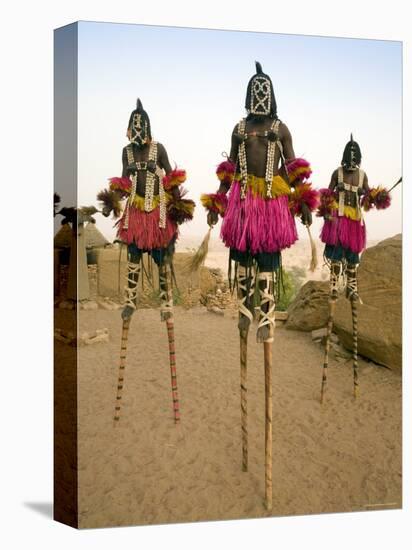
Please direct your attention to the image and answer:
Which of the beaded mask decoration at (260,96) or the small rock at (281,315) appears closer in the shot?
the beaded mask decoration at (260,96)

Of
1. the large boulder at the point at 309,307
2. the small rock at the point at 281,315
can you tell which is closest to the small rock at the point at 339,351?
the large boulder at the point at 309,307

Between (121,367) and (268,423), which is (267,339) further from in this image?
(121,367)

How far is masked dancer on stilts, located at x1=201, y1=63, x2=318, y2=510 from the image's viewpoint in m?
6.28

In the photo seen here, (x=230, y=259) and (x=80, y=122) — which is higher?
(x=80, y=122)

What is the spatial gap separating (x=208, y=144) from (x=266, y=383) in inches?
64.7

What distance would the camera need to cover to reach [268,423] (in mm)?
6359

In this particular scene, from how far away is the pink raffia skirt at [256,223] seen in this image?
6.27 metres

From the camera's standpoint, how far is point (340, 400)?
272 inches

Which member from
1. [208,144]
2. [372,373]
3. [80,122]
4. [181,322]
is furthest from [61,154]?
[372,373]

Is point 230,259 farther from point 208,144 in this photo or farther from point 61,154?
point 61,154

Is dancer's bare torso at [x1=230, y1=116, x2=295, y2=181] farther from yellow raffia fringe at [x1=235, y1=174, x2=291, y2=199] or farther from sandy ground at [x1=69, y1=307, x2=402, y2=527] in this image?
sandy ground at [x1=69, y1=307, x2=402, y2=527]

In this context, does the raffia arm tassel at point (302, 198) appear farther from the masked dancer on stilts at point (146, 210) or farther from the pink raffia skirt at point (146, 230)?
the pink raffia skirt at point (146, 230)

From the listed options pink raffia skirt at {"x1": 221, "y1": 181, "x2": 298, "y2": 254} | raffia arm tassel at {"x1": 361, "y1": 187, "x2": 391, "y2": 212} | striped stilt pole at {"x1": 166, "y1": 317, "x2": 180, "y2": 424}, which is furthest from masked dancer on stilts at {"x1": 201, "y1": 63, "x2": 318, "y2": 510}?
raffia arm tassel at {"x1": 361, "y1": 187, "x2": 391, "y2": 212}

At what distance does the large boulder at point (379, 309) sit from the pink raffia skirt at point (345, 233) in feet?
0.51
